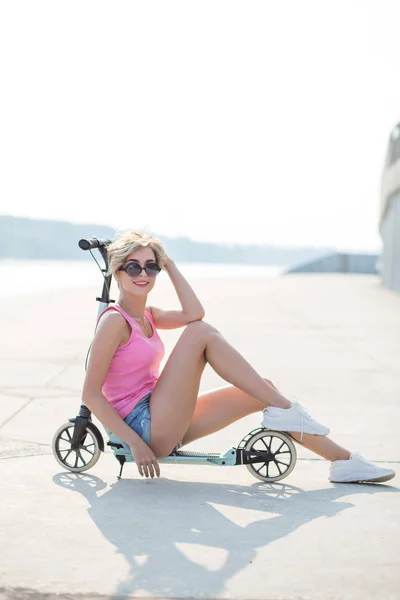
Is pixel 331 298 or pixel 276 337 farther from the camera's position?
pixel 331 298

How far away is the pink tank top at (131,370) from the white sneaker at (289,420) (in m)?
0.63

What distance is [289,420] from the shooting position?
13.6ft

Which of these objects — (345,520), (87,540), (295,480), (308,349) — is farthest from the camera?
(308,349)

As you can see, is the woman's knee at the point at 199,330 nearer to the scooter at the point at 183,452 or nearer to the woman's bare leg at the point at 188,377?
the woman's bare leg at the point at 188,377

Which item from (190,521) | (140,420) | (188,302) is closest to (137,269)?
(188,302)

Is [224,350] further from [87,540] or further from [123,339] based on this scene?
[87,540]

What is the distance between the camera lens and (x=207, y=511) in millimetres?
3756

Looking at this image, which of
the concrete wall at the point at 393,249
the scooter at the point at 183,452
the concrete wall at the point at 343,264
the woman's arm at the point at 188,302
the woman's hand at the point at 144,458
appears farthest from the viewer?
the concrete wall at the point at 343,264

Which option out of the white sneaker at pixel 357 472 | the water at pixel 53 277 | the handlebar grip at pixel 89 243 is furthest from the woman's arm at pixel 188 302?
the water at pixel 53 277

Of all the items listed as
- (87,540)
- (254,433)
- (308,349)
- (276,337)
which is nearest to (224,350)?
(254,433)

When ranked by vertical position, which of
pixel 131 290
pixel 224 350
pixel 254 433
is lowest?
pixel 254 433

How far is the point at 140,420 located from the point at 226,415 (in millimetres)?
497

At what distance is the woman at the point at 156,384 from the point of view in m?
3.99

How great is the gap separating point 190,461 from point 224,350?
605mm
